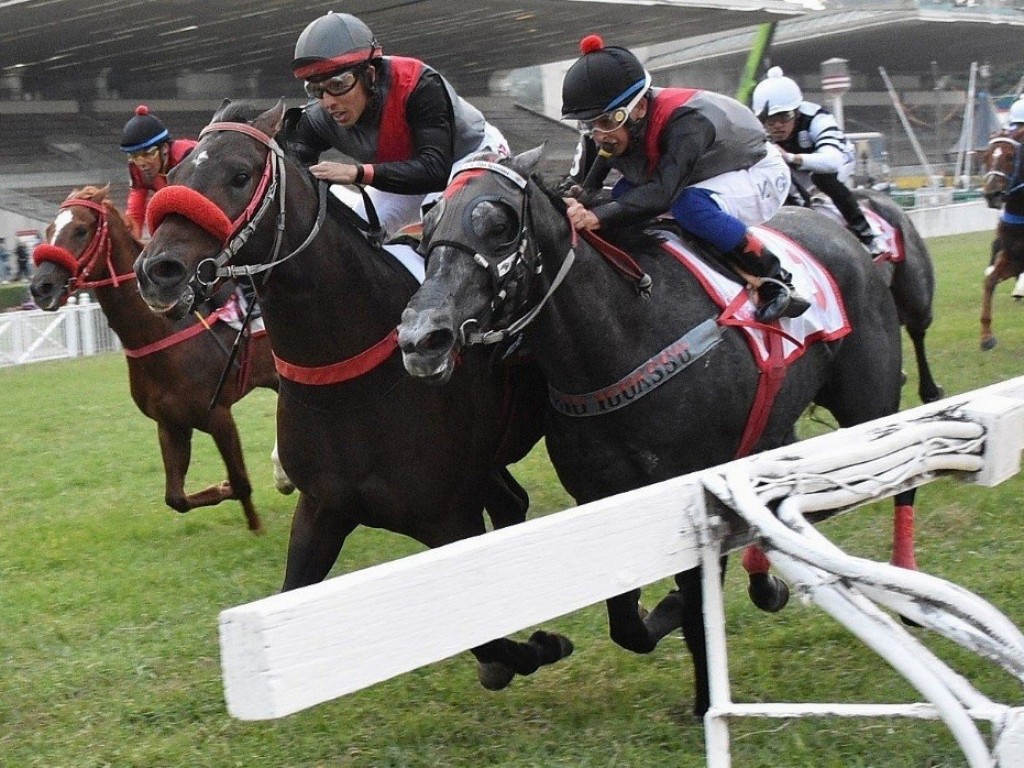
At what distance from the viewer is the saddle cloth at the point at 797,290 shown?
4.39 metres

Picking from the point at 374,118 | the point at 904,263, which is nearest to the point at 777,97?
the point at 904,263

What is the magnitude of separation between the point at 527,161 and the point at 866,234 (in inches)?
172

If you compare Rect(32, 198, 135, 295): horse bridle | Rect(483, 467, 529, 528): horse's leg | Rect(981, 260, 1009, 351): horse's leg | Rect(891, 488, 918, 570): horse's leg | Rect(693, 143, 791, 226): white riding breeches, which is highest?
Rect(693, 143, 791, 226): white riding breeches

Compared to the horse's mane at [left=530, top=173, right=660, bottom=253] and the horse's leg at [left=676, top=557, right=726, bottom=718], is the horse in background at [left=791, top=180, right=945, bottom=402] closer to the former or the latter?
the horse's mane at [left=530, top=173, right=660, bottom=253]

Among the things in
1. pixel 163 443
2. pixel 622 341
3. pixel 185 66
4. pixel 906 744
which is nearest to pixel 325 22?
pixel 622 341

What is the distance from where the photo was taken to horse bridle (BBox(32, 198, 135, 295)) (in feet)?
22.2

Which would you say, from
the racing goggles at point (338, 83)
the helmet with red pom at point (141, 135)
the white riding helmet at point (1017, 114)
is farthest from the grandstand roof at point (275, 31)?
the racing goggles at point (338, 83)

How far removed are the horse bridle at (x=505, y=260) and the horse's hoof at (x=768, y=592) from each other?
5.45 ft

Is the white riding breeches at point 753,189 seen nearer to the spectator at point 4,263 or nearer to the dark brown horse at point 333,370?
the dark brown horse at point 333,370

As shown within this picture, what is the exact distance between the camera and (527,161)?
12.7ft

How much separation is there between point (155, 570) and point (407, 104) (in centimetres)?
328

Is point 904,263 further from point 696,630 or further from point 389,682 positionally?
point 389,682

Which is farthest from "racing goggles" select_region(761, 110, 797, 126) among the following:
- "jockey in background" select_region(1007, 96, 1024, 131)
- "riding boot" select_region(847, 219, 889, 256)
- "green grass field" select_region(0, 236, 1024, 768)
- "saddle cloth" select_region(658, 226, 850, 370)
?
"jockey in background" select_region(1007, 96, 1024, 131)

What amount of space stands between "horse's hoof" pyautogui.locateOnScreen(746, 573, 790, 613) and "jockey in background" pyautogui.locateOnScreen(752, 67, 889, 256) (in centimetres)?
317
